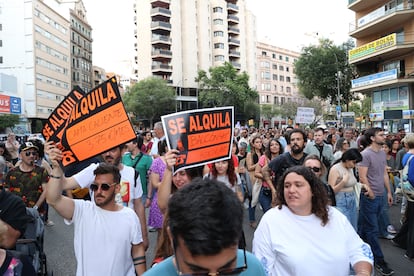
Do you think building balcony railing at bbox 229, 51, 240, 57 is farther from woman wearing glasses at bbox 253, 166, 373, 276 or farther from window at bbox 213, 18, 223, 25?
woman wearing glasses at bbox 253, 166, 373, 276

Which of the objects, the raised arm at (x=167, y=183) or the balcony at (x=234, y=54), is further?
the balcony at (x=234, y=54)

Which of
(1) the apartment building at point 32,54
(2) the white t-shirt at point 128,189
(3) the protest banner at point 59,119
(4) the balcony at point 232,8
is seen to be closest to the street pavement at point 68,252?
(2) the white t-shirt at point 128,189

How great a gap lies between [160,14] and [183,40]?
5923 millimetres

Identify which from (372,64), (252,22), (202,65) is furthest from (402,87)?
(252,22)

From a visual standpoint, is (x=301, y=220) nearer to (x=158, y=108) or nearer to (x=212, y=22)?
(x=158, y=108)

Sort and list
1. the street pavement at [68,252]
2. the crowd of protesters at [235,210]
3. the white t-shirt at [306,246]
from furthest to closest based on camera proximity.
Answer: the street pavement at [68,252], the white t-shirt at [306,246], the crowd of protesters at [235,210]

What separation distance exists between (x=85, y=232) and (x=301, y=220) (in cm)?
157

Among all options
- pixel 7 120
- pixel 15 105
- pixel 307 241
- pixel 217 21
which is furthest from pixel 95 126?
pixel 217 21

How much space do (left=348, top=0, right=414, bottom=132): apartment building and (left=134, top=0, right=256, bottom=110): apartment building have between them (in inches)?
1197

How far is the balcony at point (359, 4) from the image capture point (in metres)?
31.7

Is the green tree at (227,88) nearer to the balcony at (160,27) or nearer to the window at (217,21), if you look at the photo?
the balcony at (160,27)

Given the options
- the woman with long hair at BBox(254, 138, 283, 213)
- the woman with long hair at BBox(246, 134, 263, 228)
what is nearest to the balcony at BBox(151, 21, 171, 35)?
the woman with long hair at BBox(246, 134, 263, 228)

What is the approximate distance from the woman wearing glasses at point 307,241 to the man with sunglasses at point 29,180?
3946mm

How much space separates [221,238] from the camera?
1251mm
